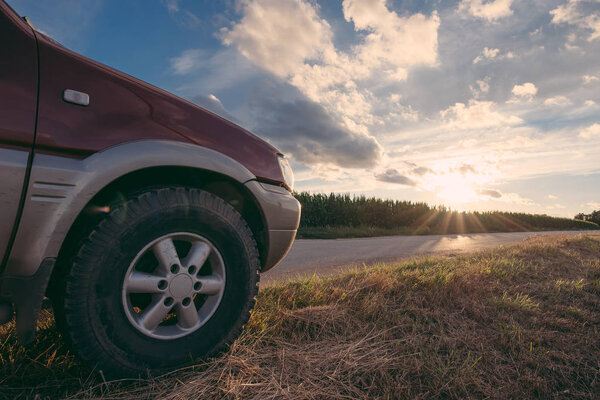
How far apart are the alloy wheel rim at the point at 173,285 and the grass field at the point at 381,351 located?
0.25m

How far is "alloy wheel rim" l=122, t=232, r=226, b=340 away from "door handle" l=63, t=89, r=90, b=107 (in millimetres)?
722

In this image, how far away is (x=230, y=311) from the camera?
1.84m

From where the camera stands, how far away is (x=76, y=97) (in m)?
1.52

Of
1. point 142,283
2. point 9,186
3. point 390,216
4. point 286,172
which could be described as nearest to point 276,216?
point 286,172

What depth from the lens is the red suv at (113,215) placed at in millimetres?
1397

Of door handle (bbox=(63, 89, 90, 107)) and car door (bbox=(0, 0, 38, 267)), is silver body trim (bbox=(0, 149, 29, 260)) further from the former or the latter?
door handle (bbox=(63, 89, 90, 107))

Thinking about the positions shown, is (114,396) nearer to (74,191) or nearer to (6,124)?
(74,191)

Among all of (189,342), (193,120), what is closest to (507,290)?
(189,342)

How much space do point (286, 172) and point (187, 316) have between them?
116 centimetres

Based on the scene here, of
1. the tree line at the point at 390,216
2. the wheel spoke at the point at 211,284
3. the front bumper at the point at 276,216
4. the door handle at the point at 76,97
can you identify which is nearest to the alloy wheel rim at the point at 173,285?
the wheel spoke at the point at 211,284

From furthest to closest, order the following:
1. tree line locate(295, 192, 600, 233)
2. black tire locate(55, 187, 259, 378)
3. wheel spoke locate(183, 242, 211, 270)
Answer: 1. tree line locate(295, 192, 600, 233)
2. wheel spoke locate(183, 242, 211, 270)
3. black tire locate(55, 187, 259, 378)

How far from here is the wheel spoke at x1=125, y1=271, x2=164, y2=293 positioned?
1.56m

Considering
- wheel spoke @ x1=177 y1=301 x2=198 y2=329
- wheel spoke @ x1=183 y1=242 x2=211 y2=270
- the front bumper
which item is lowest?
wheel spoke @ x1=177 y1=301 x2=198 y2=329

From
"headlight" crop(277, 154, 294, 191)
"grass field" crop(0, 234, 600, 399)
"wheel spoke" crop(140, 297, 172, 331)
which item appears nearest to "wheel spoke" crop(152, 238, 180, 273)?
"wheel spoke" crop(140, 297, 172, 331)
